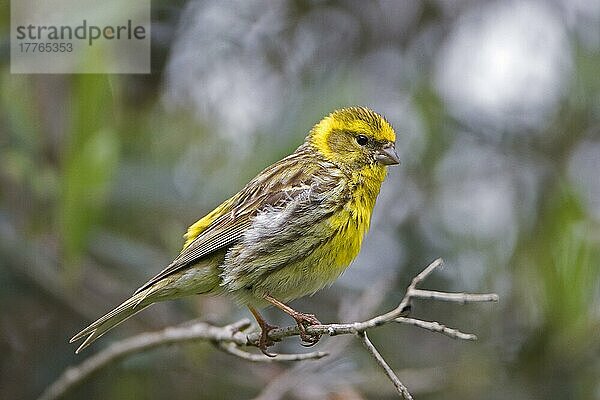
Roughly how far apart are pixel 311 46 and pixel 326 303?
4.39ft

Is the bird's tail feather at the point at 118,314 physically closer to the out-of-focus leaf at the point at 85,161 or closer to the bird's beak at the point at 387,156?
the out-of-focus leaf at the point at 85,161

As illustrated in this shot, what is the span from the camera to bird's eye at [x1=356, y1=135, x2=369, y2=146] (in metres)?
3.56

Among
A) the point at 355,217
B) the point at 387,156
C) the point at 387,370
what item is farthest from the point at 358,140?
the point at 387,370

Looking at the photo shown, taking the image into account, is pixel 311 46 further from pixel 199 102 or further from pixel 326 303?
pixel 326 303

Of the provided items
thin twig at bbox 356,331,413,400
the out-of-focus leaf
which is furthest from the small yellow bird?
thin twig at bbox 356,331,413,400

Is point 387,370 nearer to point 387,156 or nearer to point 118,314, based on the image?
point 118,314

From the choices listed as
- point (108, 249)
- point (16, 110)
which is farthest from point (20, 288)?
point (16, 110)

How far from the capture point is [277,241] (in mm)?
3240

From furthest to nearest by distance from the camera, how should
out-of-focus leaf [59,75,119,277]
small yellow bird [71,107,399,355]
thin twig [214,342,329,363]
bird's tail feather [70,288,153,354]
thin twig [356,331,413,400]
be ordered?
1. out-of-focus leaf [59,75,119,277]
2. small yellow bird [71,107,399,355]
3. bird's tail feather [70,288,153,354]
4. thin twig [214,342,329,363]
5. thin twig [356,331,413,400]

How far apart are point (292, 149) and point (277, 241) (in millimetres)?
967

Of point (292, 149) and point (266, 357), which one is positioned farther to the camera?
point (292, 149)

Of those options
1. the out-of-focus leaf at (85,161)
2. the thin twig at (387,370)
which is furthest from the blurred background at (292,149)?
the thin twig at (387,370)

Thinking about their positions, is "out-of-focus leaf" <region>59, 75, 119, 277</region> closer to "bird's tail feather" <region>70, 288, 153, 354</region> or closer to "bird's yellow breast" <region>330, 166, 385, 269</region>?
"bird's tail feather" <region>70, 288, 153, 354</region>

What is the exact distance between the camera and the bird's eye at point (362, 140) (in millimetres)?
3557
